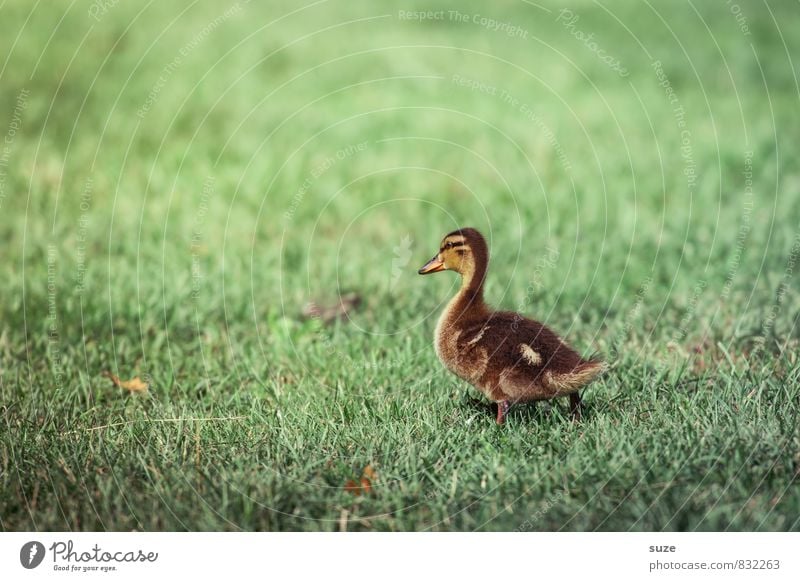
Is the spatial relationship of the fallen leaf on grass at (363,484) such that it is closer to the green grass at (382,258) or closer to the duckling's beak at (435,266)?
the green grass at (382,258)

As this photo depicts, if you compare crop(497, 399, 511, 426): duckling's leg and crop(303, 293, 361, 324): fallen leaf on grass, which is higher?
crop(497, 399, 511, 426): duckling's leg

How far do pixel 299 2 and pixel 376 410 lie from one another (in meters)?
7.16

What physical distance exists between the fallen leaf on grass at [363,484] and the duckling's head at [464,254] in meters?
0.93

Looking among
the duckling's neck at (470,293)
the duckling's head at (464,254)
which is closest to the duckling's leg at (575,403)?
the duckling's neck at (470,293)

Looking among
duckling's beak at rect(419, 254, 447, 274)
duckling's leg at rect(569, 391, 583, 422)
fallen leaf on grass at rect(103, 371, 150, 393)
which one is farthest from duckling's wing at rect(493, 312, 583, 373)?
fallen leaf on grass at rect(103, 371, 150, 393)

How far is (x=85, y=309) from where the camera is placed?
6.20m

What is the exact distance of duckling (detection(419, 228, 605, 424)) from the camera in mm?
4219

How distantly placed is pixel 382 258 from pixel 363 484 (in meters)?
3.32

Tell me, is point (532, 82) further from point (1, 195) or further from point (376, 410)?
point (376, 410)

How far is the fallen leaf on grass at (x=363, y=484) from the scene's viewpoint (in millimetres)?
3990
